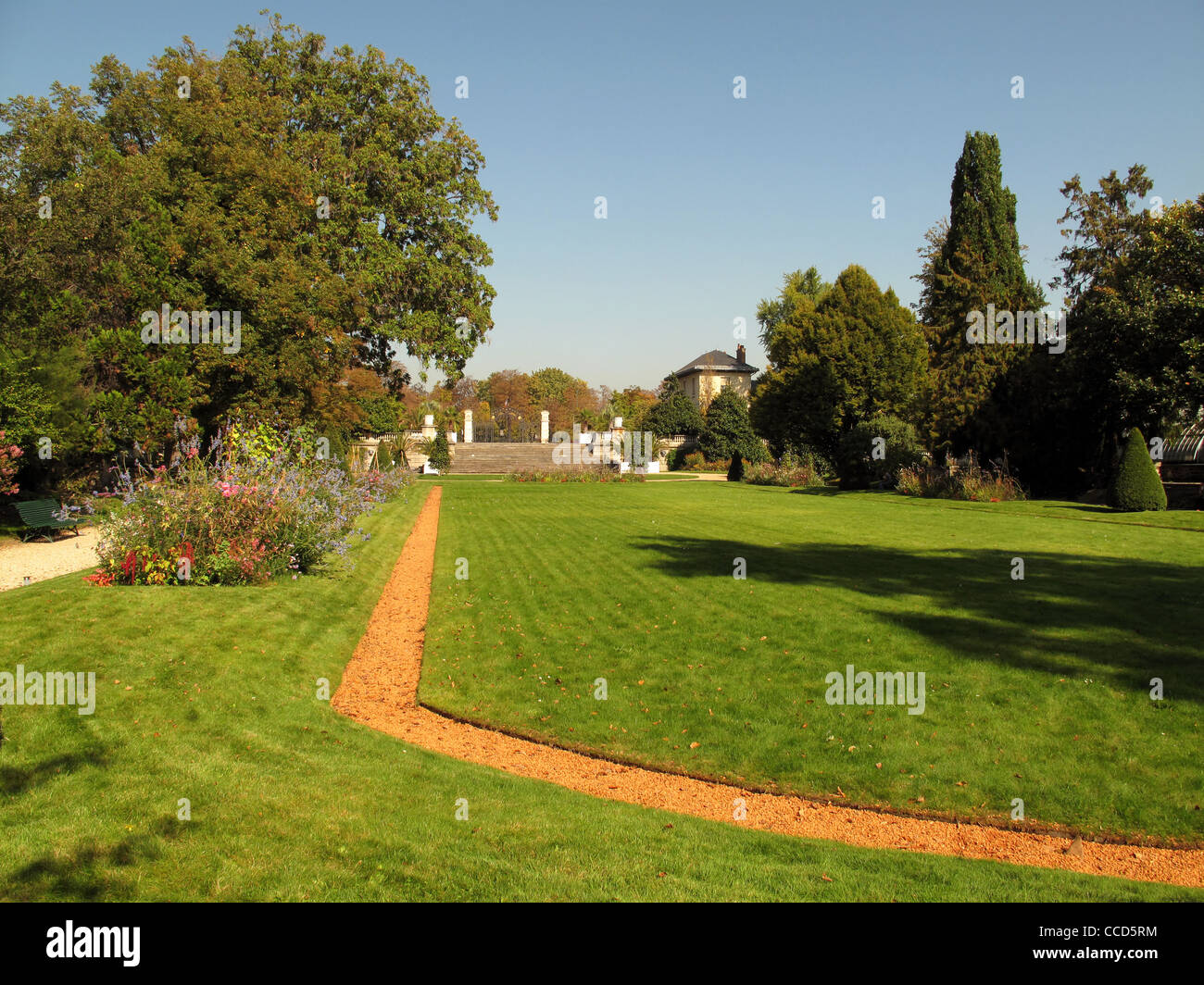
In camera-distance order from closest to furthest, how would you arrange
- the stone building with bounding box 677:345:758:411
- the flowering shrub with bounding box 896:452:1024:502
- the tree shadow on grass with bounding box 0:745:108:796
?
the tree shadow on grass with bounding box 0:745:108:796, the flowering shrub with bounding box 896:452:1024:502, the stone building with bounding box 677:345:758:411

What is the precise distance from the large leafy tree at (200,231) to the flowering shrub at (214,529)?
8.68 metres

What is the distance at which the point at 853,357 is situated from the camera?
3656 cm

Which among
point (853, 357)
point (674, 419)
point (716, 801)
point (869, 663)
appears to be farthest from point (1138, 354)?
point (674, 419)

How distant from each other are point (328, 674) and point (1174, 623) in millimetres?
9509

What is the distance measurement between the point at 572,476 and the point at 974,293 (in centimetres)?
2135

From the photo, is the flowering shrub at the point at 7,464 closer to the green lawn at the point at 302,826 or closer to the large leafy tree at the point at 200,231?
the large leafy tree at the point at 200,231

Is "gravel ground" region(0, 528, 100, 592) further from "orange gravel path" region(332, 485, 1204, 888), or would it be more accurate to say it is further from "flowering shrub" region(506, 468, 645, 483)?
"flowering shrub" region(506, 468, 645, 483)

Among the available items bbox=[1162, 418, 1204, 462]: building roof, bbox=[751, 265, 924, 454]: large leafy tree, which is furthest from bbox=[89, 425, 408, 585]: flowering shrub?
bbox=[751, 265, 924, 454]: large leafy tree

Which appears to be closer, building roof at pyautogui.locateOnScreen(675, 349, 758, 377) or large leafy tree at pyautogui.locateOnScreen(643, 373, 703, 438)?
large leafy tree at pyautogui.locateOnScreen(643, 373, 703, 438)

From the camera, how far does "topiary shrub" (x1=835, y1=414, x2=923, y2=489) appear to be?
106 feet

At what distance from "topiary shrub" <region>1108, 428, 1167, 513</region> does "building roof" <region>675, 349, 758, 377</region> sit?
56.7 m

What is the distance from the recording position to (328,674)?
8305 millimetres

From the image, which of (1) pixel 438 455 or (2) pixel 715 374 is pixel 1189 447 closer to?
(1) pixel 438 455
